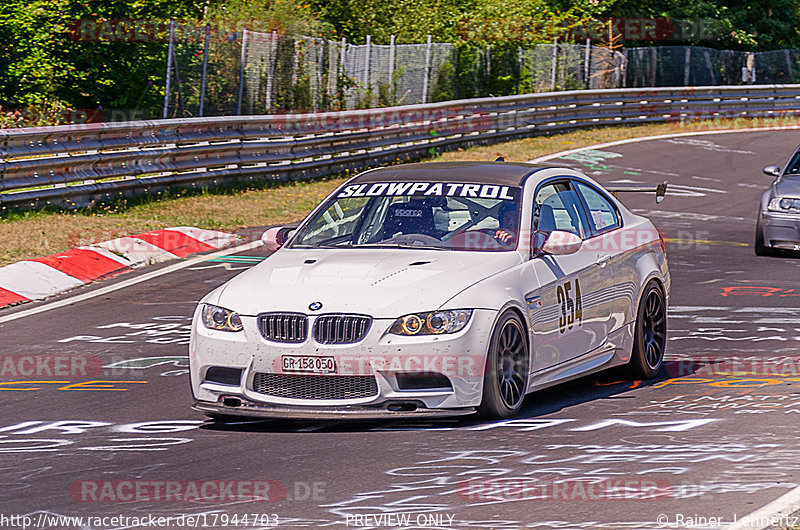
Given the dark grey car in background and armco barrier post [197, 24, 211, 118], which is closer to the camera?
the dark grey car in background

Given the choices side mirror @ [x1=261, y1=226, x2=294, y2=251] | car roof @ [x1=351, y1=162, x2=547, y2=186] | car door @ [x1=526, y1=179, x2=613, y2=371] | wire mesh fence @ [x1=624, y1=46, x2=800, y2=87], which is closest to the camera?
car door @ [x1=526, y1=179, x2=613, y2=371]

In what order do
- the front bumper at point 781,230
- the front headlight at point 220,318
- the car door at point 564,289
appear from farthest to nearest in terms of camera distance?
the front bumper at point 781,230
the car door at point 564,289
the front headlight at point 220,318

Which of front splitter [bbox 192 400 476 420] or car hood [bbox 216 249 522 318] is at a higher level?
car hood [bbox 216 249 522 318]

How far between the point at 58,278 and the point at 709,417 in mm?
7713

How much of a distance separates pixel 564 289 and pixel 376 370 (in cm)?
168

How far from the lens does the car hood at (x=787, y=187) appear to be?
53.4ft

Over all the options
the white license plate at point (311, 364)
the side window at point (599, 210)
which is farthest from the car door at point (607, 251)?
the white license plate at point (311, 364)

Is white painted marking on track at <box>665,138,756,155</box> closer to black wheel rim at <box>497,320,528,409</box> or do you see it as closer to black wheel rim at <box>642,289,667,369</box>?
black wheel rim at <box>642,289,667,369</box>

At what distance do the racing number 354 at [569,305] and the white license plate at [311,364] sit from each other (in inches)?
67.9

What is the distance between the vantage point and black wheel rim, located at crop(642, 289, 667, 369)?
365 inches

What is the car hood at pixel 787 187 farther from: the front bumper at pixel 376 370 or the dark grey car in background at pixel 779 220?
the front bumper at pixel 376 370

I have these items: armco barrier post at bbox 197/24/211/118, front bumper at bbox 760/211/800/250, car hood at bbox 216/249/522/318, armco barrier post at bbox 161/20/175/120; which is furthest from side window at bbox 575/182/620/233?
armco barrier post at bbox 197/24/211/118

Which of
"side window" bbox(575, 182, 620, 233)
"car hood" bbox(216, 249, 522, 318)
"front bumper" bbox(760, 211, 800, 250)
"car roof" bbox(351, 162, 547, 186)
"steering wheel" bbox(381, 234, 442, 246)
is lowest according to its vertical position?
"front bumper" bbox(760, 211, 800, 250)

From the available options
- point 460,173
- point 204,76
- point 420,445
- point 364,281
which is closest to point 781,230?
point 460,173
